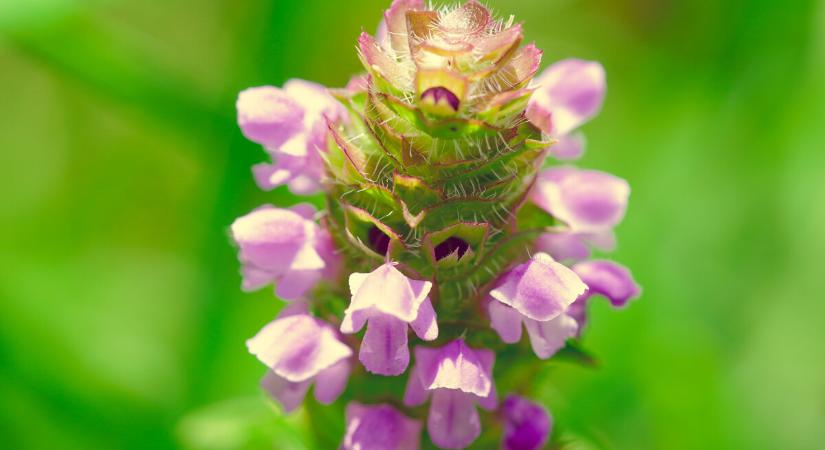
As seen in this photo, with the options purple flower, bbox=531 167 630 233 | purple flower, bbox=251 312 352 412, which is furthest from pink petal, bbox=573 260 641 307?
purple flower, bbox=251 312 352 412

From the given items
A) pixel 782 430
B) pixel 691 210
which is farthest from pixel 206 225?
pixel 782 430

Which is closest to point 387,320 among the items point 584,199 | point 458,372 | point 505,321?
point 458,372

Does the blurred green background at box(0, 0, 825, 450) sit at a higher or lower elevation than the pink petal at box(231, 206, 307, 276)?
lower

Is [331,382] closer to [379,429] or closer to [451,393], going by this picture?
[379,429]

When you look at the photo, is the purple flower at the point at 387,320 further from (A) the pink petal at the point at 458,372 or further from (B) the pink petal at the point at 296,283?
(B) the pink petal at the point at 296,283

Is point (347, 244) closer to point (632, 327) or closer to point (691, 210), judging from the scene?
point (632, 327)

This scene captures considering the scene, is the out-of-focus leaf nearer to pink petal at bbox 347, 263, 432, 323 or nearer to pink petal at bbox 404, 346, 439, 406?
pink petal at bbox 404, 346, 439, 406
